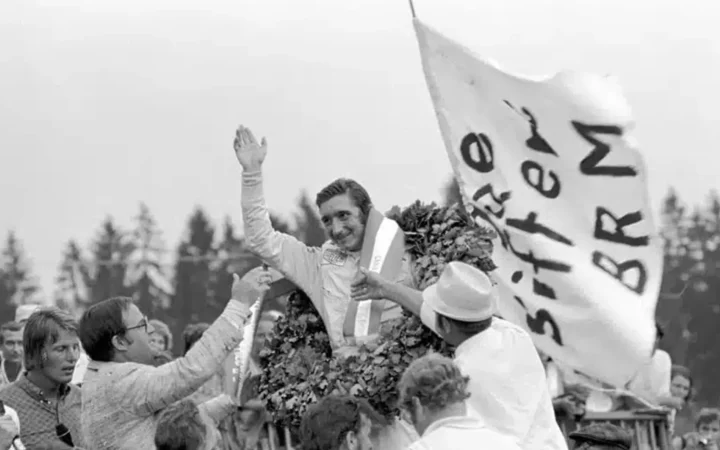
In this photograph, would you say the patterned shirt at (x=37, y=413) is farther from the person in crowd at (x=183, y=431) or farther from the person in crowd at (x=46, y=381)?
the person in crowd at (x=183, y=431)

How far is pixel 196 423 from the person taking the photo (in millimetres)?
6844

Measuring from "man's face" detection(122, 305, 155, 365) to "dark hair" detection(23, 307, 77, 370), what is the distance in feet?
0.97

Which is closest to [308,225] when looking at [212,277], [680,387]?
[212,277]

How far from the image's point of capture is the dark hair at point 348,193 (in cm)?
855

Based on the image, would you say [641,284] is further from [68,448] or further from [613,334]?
[68,448]

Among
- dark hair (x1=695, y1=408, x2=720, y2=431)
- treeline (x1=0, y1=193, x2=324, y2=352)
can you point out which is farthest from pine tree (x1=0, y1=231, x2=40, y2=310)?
dark hair (x1=695, y1=408, x2=720, y2=431)

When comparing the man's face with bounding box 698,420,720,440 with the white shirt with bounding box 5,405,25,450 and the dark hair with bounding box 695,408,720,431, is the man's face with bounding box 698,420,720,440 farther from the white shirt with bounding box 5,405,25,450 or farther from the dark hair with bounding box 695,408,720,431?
the white shirt with bounding box 5,405,25,450

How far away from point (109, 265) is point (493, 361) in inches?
1657

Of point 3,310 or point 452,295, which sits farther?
point 3,310

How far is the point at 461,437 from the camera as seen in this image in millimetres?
5867

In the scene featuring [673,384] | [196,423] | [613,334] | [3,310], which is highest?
[196,423]

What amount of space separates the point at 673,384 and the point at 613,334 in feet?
6.52

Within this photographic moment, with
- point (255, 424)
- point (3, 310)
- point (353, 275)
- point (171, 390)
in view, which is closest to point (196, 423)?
point (171, 390)

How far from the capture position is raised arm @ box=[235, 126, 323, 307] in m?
8.46
